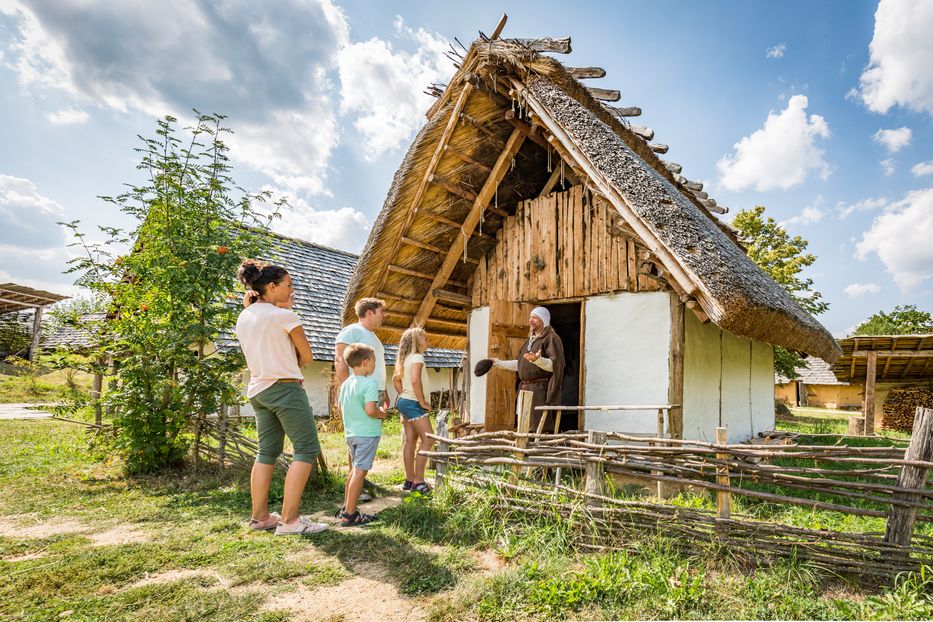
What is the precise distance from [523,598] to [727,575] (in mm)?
1178

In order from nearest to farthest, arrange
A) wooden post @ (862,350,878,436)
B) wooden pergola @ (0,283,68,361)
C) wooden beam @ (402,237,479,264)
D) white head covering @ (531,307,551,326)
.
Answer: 1. white head covering @ (531,307,551,326)
2. wooden beam @ (402,237,479,264)
3. wooden post @ (862,350,878,436)
4. wooden pergola @ (0,283,68,361)

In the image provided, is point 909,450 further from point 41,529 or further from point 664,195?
point 41,529

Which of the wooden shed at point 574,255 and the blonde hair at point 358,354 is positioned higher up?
the wooden shed at point 574,255

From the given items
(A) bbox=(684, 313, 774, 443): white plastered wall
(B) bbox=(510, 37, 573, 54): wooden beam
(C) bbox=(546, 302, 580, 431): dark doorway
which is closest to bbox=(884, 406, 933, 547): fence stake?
(A) bbox=(684, 313, 774, 443): white plastered wall

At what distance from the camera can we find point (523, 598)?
221cm

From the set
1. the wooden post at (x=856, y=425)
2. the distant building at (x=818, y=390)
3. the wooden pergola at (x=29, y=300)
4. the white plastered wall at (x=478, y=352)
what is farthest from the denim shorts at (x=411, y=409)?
the distant building at (x=818, y=390)

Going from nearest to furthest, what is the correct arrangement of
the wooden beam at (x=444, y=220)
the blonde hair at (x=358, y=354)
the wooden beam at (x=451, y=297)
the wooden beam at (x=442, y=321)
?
the blonde hair at (x=358, y=354), the wooden beam at (x=444, y=220), the wooden beam at (x=451, y=297), the wooden beam at (x=442, y=321)

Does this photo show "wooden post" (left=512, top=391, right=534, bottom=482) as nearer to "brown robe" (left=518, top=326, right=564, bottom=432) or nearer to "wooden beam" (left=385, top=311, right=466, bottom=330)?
"brown robe" (left=518, top=326, right=564, bottom=432)

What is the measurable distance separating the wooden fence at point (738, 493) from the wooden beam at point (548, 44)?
12.5 feet

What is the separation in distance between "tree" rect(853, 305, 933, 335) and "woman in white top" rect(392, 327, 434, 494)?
39.5 m

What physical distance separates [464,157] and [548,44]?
1.52m

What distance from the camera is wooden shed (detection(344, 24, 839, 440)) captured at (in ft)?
13.6

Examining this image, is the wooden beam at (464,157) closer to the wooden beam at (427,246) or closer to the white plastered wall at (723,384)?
the wooden beam at (427,246)

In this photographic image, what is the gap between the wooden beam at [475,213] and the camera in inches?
221
